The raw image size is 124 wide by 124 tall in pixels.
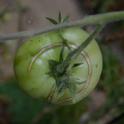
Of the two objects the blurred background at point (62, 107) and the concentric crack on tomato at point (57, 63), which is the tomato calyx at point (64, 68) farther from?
the blurred background at point (62, 107)

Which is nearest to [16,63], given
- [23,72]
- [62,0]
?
[23,72]

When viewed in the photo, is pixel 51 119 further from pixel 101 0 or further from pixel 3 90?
pixel 101 0

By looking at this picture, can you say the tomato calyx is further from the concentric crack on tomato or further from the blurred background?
the blurred background

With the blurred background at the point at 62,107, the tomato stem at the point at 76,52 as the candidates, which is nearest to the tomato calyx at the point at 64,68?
the tomato stem at the point at 76,52

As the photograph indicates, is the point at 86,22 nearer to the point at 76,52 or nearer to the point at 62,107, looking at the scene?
the point at 76,52

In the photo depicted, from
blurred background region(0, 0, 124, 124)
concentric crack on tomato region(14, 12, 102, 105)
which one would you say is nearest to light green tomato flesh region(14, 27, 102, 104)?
concentric crack on tomato region(14, 12, 102, 105)
